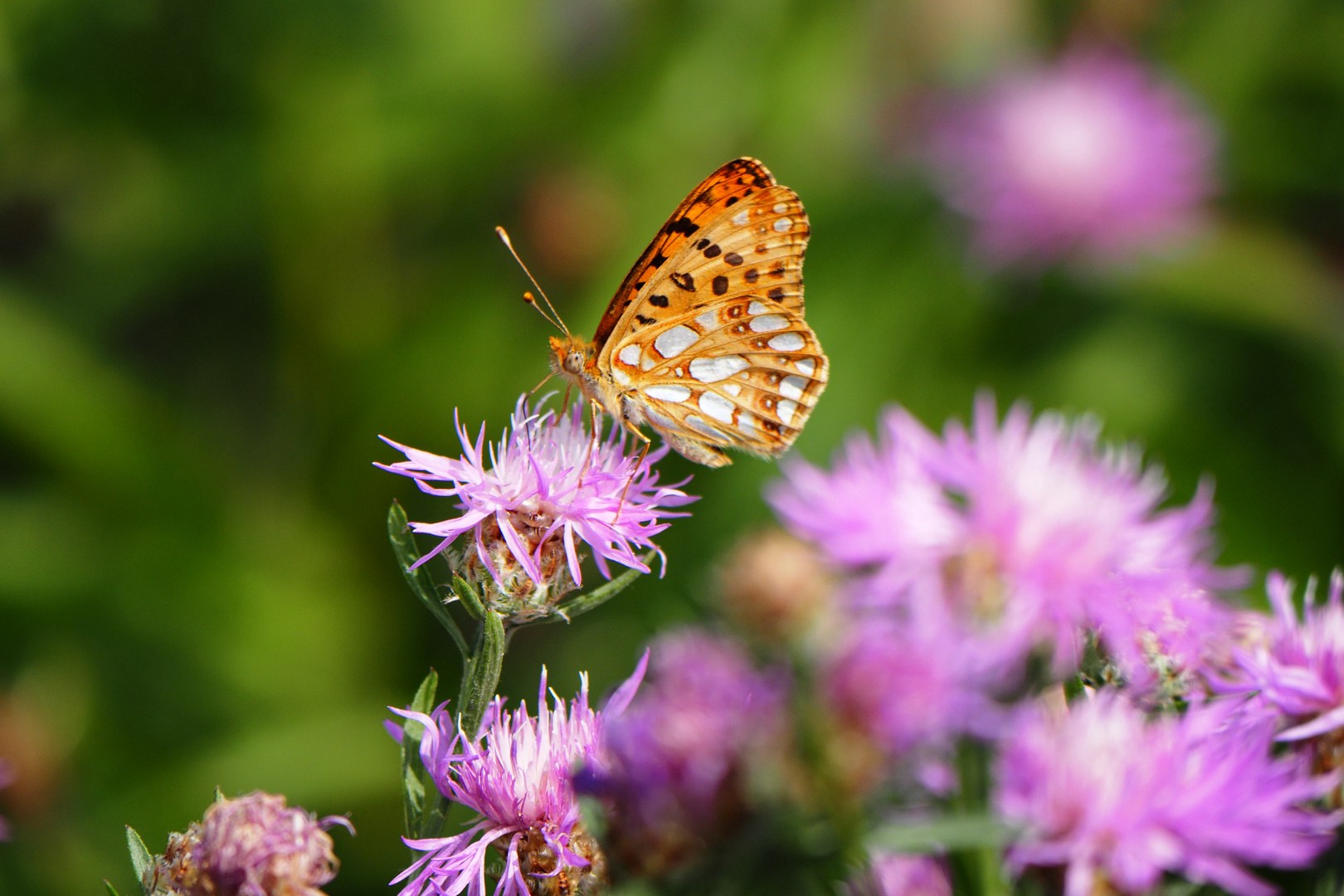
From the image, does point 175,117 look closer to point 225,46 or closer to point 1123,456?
point 225,46

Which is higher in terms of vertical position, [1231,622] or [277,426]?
[1231,622]

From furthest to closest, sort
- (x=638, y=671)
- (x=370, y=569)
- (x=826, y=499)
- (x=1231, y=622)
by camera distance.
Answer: (x=370, y=569), (x=826, y=499), (x=1231, y=622), (x=638, y=671)

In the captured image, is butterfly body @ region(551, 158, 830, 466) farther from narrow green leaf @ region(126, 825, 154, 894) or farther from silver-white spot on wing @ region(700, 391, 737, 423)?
narrow green leaf @ region(126, 825, 154, 894)

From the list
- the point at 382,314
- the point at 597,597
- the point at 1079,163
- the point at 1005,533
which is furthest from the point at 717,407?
the point at 1079,163

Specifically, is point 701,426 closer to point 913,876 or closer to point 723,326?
point 723,326

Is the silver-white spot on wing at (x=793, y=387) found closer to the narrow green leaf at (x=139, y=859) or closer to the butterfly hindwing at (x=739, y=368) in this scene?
the butterfly hindwing at (x=739, y=368)

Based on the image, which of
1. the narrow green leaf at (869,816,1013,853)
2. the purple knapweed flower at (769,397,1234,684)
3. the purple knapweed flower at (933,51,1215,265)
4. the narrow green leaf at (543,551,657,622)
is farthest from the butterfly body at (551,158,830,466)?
the purple knapweed flower at (933,51,1215,265)

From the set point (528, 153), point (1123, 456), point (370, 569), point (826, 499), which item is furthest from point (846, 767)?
point (528, 153)
